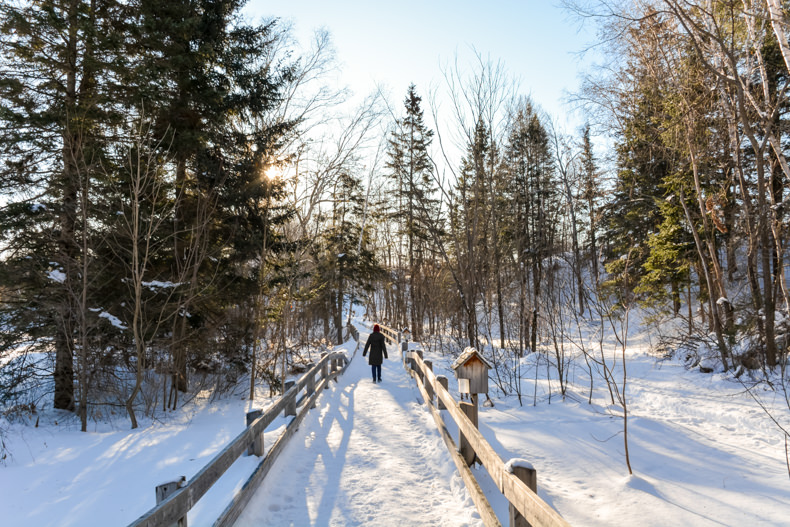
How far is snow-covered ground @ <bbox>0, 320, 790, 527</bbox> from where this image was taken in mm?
4191

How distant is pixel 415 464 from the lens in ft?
18.4

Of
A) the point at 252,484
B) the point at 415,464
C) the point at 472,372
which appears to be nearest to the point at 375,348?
the point at 472,372

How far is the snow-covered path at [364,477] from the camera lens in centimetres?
406

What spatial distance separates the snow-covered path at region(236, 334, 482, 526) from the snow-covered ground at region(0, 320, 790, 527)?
0.9 inches

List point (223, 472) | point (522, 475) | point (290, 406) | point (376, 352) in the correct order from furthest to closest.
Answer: point (376, 352) → point (290, 406) → point (223, 472) → point (522, 475)

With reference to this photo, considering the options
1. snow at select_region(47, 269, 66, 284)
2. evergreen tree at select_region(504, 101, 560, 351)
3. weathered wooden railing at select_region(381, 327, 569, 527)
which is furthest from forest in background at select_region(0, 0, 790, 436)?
evergreen tree at select_region(504, 101, 560, 351)

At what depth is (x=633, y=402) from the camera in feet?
32.1

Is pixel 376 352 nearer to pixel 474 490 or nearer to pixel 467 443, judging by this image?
pixel 467 443

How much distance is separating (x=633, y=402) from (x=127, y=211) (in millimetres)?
12129

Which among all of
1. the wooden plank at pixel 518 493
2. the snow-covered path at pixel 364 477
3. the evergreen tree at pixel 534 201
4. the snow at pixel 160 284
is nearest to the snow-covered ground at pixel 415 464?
the snow-covered path at pixel 364 477

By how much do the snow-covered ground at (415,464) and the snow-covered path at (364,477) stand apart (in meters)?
0.02

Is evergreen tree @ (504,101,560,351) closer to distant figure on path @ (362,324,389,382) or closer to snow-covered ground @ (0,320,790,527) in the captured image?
distant figure on path @ (362,324,389,382)

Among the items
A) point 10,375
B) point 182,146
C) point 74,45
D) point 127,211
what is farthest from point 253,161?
point 10,375

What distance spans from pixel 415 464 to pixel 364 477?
2.73 ft
